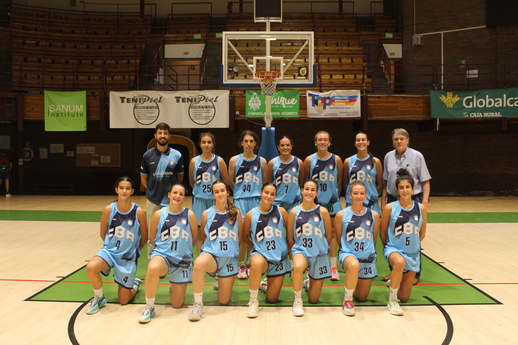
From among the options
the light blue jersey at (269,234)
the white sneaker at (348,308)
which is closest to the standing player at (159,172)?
the light blue jersey at (269,234)

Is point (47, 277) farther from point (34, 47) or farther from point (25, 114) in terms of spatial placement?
point (34, 47)

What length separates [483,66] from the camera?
14.0 m

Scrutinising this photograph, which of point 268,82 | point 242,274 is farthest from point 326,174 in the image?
point 268,82

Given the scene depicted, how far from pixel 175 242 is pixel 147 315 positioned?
0.71 m

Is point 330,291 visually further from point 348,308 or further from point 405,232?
point 405,232

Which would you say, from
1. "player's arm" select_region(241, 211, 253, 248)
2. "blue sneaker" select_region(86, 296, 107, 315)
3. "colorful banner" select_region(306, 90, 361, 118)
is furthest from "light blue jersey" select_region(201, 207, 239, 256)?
"colorful banner" select_region(306, 90, 361, 118)

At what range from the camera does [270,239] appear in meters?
4.24

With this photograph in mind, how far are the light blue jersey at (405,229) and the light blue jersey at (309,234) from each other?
71 centimetres

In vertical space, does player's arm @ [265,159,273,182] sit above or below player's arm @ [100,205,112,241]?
above

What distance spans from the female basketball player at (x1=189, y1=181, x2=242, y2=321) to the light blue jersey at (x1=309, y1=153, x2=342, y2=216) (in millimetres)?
1394

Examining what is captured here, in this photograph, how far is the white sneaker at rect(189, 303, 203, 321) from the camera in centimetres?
384

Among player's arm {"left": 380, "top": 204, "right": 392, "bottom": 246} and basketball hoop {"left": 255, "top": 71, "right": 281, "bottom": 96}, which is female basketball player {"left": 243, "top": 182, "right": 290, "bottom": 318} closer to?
player's arm {"left": 380, "top": 204, "right": 392, "bottom": 246}

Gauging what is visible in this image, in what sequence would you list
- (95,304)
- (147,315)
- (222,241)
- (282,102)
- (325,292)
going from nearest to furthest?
1. (147,315)
2. (95,304)
3. (222,241)
4. (325,292)
5. (282,102)

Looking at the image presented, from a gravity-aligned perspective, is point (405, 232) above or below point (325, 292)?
above
